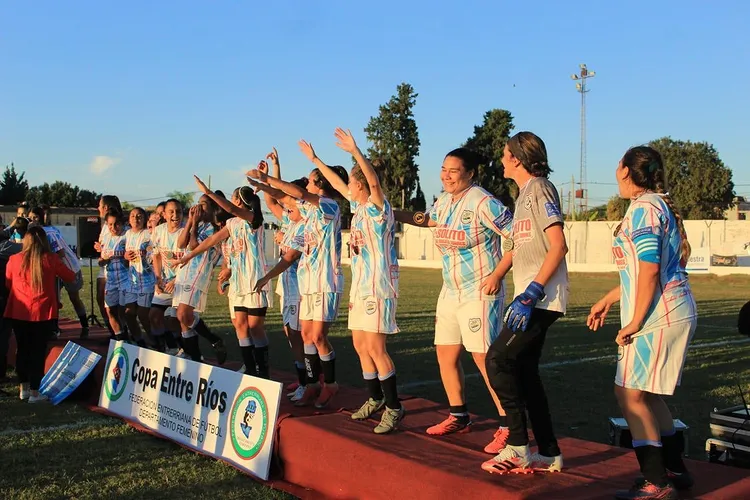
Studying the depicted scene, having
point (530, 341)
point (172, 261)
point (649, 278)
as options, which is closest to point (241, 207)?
point (172, 261)

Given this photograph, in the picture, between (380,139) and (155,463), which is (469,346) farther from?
(380,139)

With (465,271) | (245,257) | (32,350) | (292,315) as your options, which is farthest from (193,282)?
(465,271)

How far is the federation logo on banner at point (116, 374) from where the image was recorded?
6.64m

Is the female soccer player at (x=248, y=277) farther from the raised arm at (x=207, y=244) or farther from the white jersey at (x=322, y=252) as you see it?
the white jersey at (x=322, y=252)

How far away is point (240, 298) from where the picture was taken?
23.7ft

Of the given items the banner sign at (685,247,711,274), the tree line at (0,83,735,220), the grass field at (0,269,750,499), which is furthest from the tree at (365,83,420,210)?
the grass field at (0,269,750,499)

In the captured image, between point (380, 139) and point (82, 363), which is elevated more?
point (380, 139)

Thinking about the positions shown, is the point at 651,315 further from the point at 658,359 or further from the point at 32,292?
Answer: the point at 32,292

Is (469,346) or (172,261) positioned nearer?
(469,346)

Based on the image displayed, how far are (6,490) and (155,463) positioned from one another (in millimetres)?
979

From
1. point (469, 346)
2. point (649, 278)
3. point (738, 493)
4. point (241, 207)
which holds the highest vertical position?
point (241, 207)

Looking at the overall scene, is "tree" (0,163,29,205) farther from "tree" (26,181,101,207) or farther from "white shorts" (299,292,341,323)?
"white shorts" (299,292,341,323)

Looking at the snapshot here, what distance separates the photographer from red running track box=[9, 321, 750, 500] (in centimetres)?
361

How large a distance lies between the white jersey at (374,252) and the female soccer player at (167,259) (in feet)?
13.0
